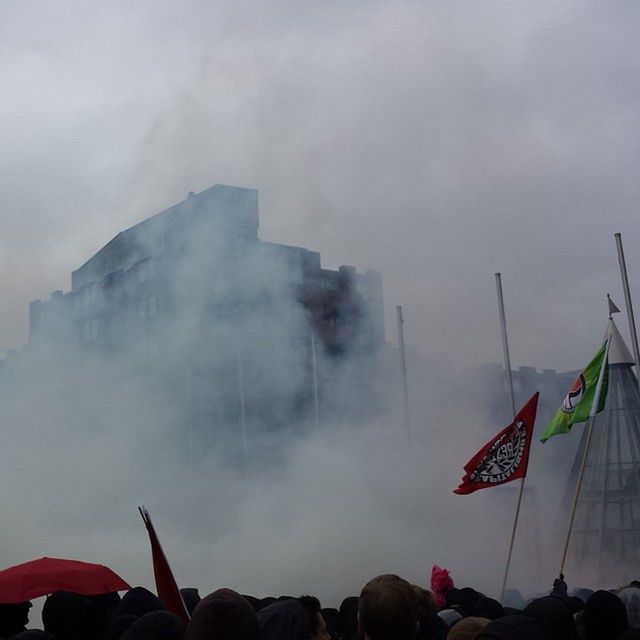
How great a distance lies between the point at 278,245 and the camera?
22.6 metres

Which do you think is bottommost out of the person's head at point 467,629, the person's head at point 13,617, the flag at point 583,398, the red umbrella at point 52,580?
the person's head at point 13,617

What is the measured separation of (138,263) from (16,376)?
11.7 ft

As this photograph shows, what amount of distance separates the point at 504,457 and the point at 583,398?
58.9 inches

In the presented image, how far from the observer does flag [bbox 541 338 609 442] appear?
13.8 meters

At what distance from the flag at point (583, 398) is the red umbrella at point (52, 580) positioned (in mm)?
8002

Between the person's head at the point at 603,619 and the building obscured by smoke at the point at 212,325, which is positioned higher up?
the building obscured by smoke at the point at 212,325

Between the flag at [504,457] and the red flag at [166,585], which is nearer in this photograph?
the red flag at [166,585]

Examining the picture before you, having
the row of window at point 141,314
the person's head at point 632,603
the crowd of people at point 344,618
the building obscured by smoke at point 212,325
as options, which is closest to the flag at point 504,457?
the crowd of people at point 344,618

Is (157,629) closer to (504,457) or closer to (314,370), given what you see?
(504,457)

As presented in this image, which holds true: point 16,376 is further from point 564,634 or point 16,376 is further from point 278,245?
point 564,634

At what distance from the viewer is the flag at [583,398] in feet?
45.1

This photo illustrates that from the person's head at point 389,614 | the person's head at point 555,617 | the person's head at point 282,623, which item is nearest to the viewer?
the person's head at point 389,614

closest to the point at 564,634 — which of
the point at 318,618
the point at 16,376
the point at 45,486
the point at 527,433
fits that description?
the point at 318,618

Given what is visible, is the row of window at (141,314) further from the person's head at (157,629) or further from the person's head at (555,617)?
the person's head at (157,629)
